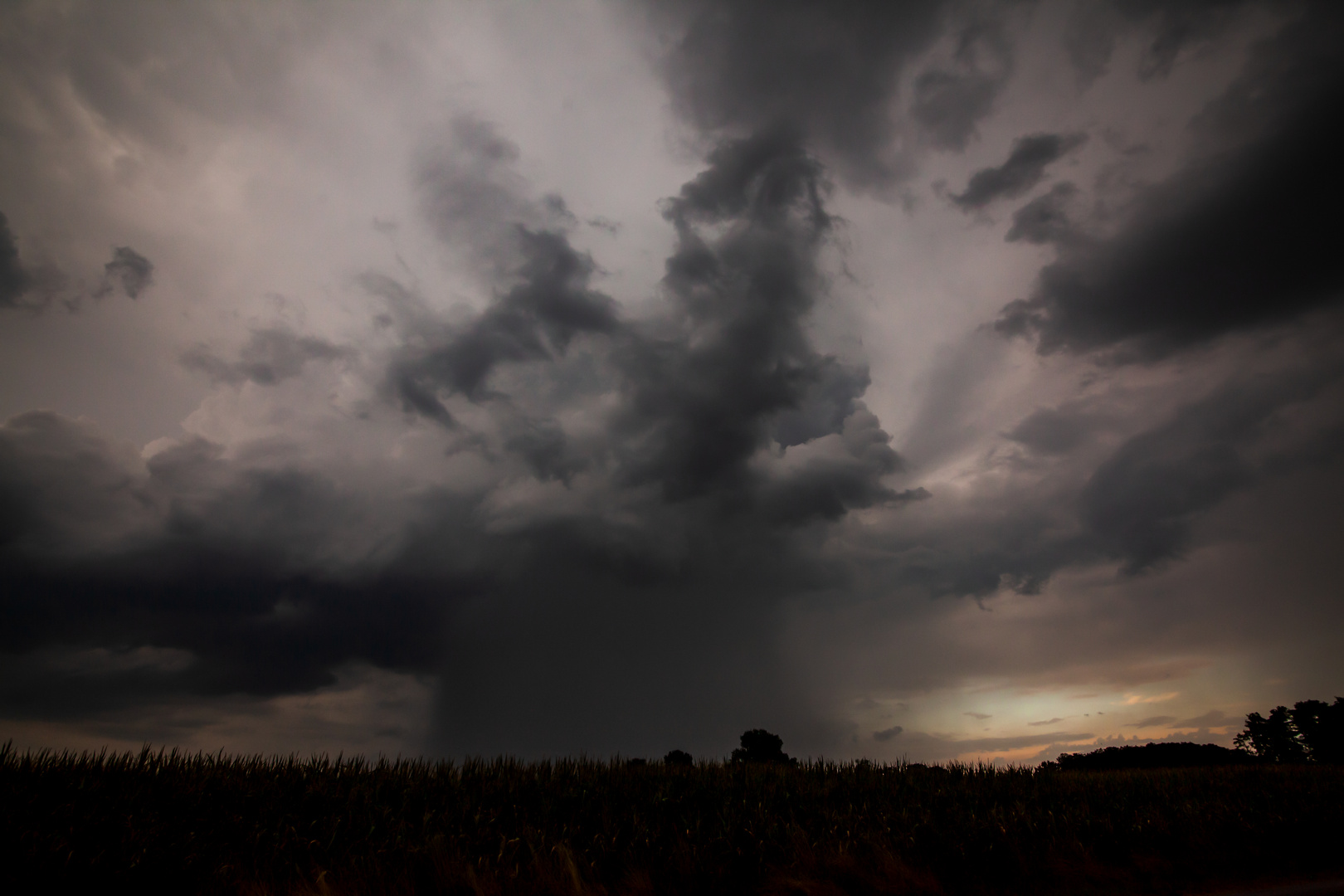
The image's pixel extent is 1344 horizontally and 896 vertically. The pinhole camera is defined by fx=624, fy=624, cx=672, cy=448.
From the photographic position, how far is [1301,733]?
72938 millimetres

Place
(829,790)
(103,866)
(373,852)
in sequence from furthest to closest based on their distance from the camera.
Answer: (829,790) < (373,852) < (103,866)

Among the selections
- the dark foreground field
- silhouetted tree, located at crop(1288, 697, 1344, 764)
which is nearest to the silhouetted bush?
silhouetted tree, located at crop(1288, 697, 1344, 764)

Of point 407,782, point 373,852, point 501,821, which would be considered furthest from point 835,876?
point 407,782

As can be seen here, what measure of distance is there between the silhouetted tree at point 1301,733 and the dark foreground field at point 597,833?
56941 mm

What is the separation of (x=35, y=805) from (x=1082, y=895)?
2417 centimetres

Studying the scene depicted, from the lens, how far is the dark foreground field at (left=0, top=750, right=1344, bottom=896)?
41.4 feet

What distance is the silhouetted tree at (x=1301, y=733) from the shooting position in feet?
217

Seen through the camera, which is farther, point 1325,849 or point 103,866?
point 1325,849

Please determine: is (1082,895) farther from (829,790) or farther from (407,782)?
(407,782)

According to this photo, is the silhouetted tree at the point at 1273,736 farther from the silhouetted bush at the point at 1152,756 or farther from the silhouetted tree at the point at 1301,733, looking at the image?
the silhouetted bush at the point at 1152,756

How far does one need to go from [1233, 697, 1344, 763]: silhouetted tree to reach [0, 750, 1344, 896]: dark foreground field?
56.9 m

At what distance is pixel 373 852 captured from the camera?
43.7ft

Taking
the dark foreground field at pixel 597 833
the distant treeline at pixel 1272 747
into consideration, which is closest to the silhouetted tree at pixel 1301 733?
the distant treeline at pixel 1272 747

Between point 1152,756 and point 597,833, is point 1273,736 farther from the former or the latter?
point 597,833
